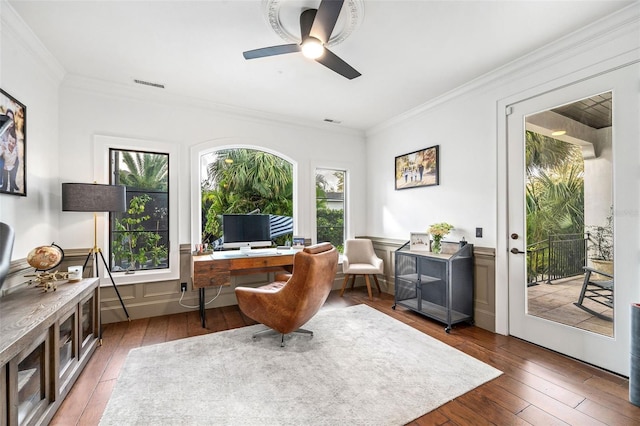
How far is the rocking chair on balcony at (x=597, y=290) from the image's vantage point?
2.19 meters

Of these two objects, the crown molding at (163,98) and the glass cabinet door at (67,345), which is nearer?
the glass cabinet door at (67,345)

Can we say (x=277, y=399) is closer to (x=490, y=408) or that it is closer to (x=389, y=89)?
(x=490, y=408)

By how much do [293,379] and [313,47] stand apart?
7.95 feet

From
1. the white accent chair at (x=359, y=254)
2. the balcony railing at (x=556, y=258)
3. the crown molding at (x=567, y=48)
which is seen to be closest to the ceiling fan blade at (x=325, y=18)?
the crown molding at (x=567, y=48)

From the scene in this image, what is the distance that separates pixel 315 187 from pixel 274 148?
87 centimetres

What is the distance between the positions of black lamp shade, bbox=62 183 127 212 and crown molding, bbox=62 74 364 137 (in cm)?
123

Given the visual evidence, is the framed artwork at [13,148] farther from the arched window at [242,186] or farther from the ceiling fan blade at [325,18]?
the arched window at [242,186]

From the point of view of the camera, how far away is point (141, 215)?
3424mm

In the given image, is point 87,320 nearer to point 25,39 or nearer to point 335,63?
point 25,39

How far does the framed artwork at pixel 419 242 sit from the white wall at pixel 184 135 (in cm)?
127

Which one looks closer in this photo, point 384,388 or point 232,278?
point 384,388

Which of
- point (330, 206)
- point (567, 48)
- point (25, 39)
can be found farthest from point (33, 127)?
point (567, 48)

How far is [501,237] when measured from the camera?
2895 millimetres

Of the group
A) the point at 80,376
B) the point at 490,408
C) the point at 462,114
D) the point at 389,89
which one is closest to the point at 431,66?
the point at 389,89
